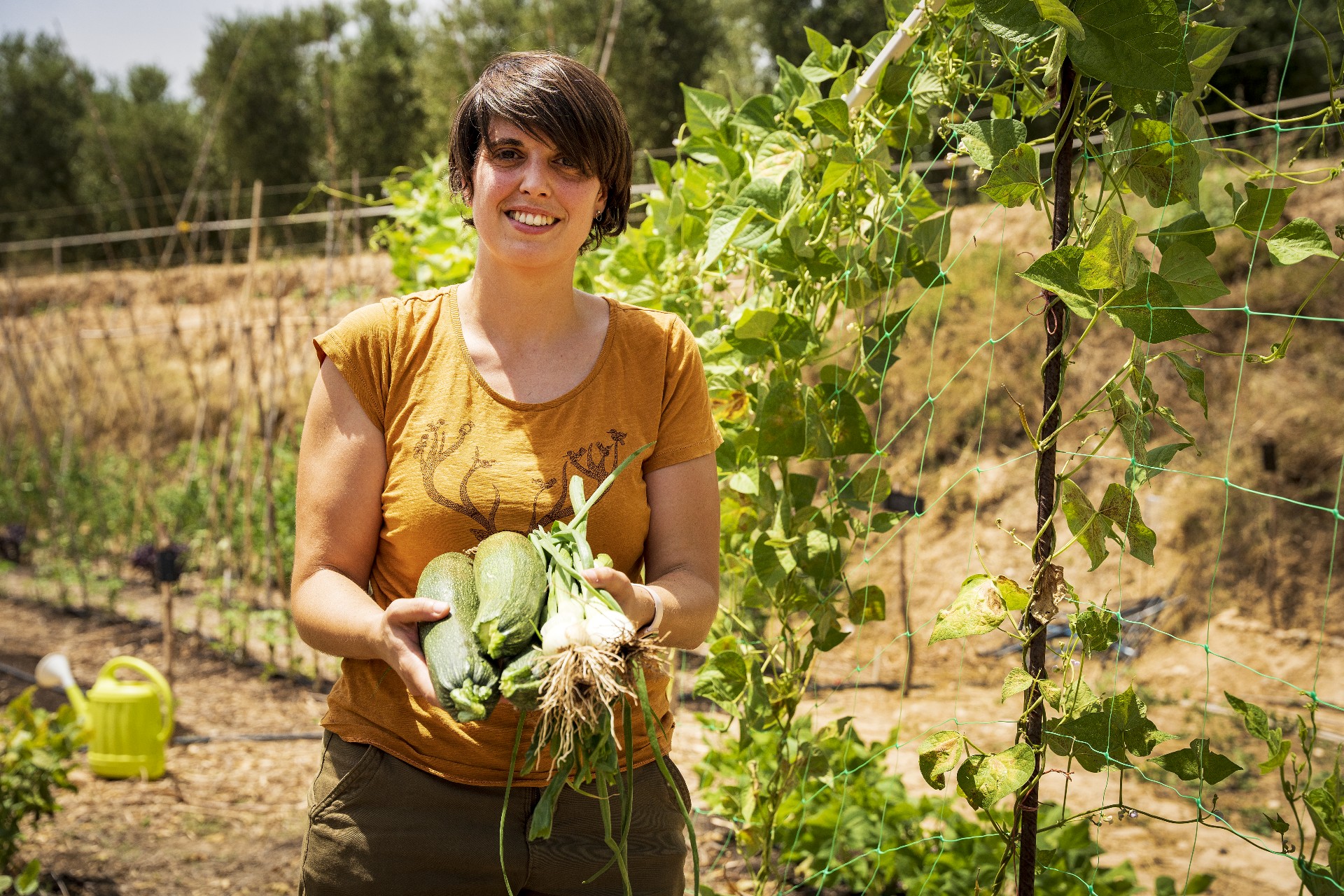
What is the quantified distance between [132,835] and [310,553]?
9.20 ft

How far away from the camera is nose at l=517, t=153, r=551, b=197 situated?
1287mm

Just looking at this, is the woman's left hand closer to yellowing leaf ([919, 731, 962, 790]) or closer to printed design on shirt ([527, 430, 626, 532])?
printed design on shirt ([527, 430, 626, 532])

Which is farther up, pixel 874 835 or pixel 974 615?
pixel 974 615

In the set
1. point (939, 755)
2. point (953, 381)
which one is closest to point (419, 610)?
point (939, 755)

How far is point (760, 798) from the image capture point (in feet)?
6.48

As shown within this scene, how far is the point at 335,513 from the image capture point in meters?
1.32

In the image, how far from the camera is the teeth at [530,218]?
1312mm

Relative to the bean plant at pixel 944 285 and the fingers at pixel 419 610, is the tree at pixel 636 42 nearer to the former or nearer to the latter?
the bean plant at pixel 944 285

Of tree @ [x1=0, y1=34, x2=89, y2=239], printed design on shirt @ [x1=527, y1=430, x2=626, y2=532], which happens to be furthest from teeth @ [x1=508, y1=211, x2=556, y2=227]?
tree @ [x1=0, y1=34, x2=89, y2=239]

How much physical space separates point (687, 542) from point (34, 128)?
90.5ft

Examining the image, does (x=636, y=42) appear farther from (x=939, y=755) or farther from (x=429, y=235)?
(x=939, y=755)

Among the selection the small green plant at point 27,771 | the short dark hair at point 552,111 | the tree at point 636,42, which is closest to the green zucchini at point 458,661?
the short dark hair at point 552,111

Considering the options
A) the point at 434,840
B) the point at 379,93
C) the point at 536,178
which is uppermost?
the point at 379,93

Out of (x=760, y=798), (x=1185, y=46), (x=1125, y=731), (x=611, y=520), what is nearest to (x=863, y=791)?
(x=760, y=798)
